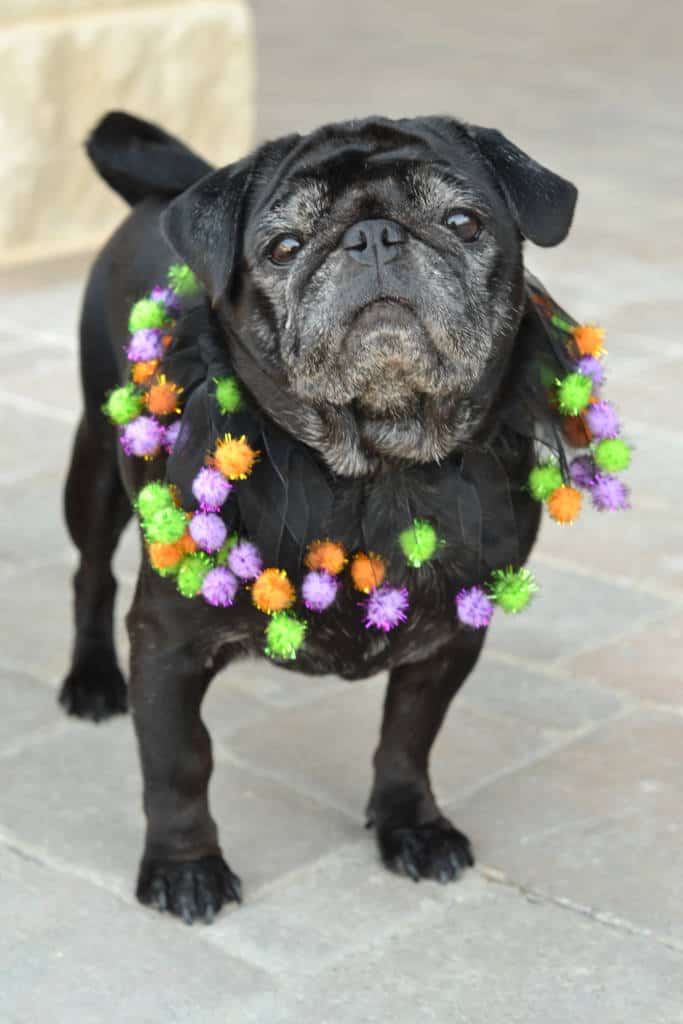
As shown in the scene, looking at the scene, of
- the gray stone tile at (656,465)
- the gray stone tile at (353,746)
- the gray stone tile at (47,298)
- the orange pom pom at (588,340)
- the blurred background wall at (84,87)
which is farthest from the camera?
the blurred background wall at (84,87)

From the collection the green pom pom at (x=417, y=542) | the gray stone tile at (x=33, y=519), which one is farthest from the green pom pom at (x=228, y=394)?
the gray stone tile at (x=33, y=519)

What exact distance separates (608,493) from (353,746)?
34.5 inches

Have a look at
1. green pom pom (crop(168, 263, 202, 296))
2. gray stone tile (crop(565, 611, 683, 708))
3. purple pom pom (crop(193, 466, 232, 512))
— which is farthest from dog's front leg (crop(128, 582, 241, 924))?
gray stone tile (crop(565, 611, 683, 708))

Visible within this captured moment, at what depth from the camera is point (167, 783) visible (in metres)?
2.97

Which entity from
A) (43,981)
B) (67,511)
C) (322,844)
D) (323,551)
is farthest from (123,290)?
(43,981)

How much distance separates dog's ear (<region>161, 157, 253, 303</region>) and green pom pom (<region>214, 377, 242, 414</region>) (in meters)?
0.14

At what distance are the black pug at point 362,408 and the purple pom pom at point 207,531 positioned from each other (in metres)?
0.06

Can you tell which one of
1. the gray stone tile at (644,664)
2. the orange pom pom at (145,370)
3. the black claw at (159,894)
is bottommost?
the gray stone tile at (644,664)

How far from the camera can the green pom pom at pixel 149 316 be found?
9.99 ft

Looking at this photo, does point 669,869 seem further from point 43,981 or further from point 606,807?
point 43,981

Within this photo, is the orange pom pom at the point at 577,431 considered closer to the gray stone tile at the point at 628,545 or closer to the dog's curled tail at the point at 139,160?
the dog's curled tail at the point at 139,160

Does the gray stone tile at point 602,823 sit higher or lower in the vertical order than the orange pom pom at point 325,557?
lower

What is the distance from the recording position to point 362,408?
2.81 meters

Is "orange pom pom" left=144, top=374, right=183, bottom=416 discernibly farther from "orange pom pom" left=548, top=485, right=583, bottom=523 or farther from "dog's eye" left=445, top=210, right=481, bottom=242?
"orange pom pom" left=548, top=485, right=583, bottom=523
